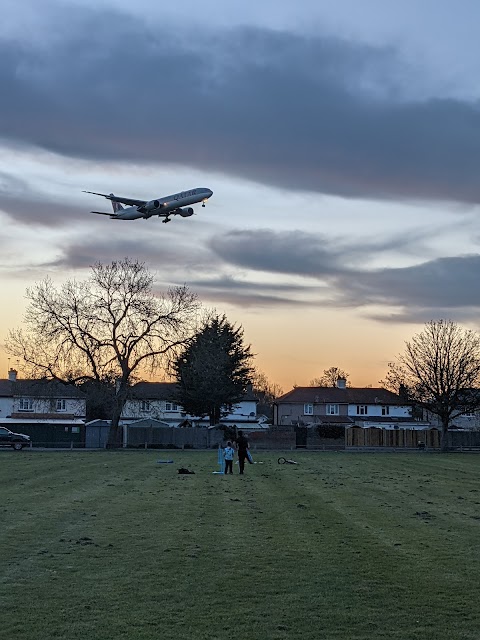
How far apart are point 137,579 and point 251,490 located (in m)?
14.7

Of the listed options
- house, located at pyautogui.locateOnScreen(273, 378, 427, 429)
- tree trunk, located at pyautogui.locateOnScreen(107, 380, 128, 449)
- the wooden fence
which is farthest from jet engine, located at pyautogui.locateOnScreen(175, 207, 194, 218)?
house, located at pyautogui.locateOnScreen(273, 378, 427, 429)

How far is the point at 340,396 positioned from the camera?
366 ft

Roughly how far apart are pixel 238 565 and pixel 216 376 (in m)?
71.3

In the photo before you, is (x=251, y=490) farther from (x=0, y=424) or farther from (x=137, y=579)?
(x=0, y=424)

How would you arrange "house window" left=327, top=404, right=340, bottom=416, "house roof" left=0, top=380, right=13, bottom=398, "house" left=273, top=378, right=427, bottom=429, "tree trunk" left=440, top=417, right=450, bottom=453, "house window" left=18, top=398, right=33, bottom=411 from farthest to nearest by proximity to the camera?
1. "house window" left=327, top=404, right=340, bottom=416
2. "house" left=273, top=378, right=427, bottom=429
3. "house window" left=18, top=398, right=33, bottom=411
4. "house roof" left=0, top=380, right=13, bottom=398
5. "tree trunk" left=440, top=417, right=450, bottom=453

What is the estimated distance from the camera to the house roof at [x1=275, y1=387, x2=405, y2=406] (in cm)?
11019

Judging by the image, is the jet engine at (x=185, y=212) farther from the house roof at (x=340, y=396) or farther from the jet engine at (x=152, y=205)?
the house roof at (x=340, y=396)

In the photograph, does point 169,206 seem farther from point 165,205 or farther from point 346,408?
point 346,408

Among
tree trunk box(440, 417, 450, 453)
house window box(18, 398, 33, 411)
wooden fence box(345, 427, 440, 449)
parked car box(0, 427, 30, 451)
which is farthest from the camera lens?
house window box(18, 398, 33, 411)

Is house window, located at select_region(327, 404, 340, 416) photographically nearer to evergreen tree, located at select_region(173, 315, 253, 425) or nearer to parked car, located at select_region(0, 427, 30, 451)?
evergreen tree, located at select_region(173, 315, 253, 425)

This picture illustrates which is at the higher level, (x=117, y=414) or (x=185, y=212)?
(x=185, y=212)

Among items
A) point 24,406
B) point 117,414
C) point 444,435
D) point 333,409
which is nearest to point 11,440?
point 117,414

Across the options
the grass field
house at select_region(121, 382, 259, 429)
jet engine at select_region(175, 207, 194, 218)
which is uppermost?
jet engine at select_region(175, 207, 194, 218)

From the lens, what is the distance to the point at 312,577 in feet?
41.0
